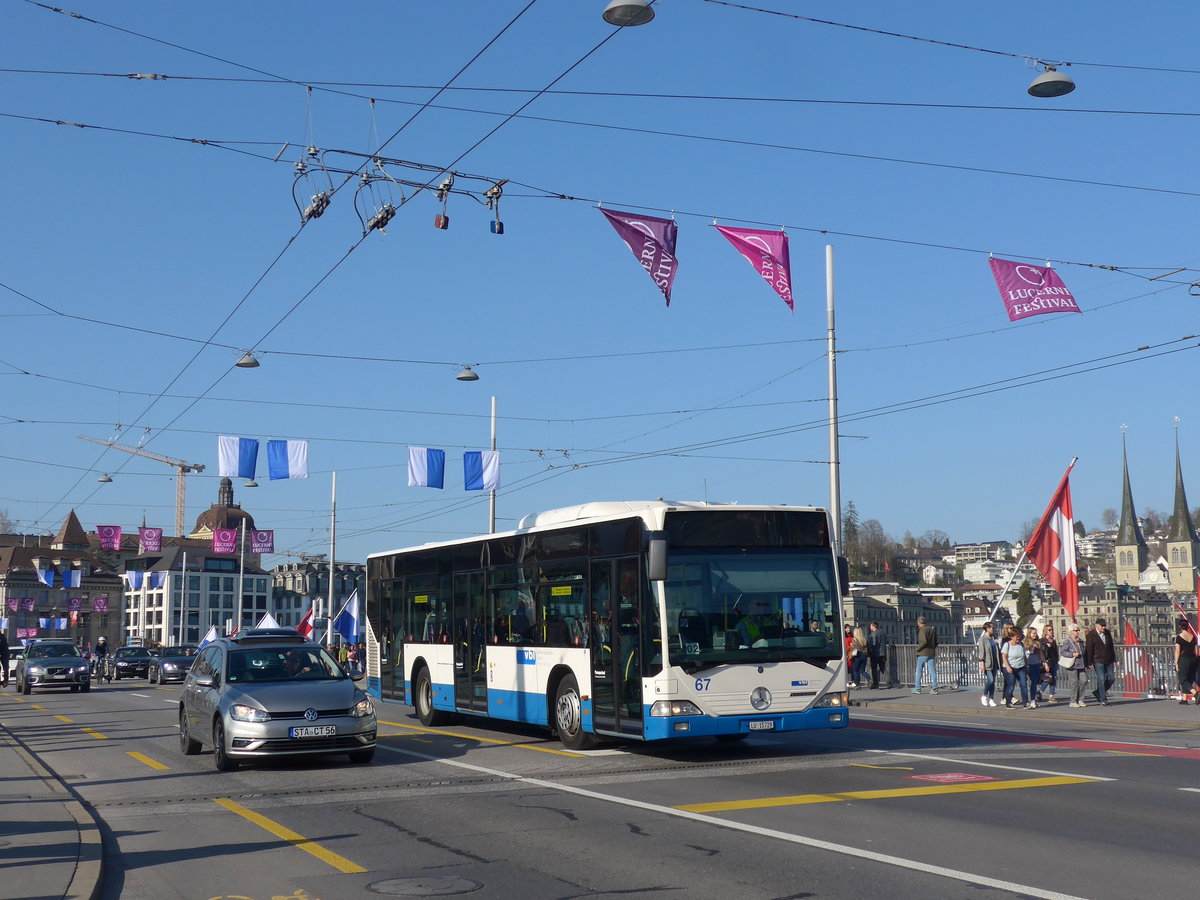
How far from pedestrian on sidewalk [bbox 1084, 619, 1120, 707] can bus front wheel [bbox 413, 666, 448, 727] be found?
488 inches

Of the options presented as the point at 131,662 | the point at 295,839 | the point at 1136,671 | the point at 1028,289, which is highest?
the point at 1028,289

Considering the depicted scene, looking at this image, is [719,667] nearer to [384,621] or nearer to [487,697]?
[487,697]

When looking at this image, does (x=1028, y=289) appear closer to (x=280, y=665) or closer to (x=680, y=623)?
(x=680, y=623)

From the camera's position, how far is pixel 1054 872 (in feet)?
27.3

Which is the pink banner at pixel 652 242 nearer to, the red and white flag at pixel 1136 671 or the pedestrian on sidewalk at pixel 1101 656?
the pedestrian on sidewalk at pixel 1101 656

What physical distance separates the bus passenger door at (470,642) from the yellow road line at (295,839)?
731 cm

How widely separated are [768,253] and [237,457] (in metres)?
17.6

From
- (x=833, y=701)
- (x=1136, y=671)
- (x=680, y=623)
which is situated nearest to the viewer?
(x=680, y=623)

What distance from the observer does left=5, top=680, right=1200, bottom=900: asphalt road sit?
329 inches

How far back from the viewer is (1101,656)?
2536 cm

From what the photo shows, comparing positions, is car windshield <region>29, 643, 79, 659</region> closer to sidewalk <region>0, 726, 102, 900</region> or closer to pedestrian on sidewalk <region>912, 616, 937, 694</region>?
pedestrian on sidewalk <region>912, 616, 937, 694</region>

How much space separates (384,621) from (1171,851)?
1759 centimetres

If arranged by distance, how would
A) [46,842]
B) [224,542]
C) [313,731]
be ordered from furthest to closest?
[224,542] → [313,731] → [46,842]

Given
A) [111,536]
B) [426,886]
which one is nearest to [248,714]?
[426,886]
